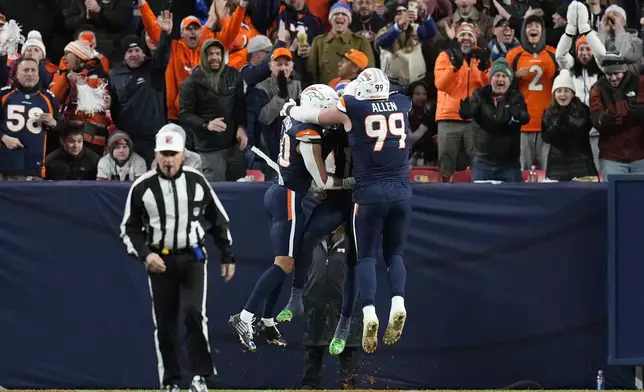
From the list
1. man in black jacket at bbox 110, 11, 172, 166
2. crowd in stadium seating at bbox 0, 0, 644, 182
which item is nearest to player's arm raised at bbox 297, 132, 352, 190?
crowd in stadium seating at bbox 0, 0, 644, 182

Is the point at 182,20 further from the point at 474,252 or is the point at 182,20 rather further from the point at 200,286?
the point at 200,286

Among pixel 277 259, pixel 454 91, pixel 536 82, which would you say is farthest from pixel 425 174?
pixel 277 259

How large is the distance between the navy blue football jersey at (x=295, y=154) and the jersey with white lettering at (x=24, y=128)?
10.7 feet

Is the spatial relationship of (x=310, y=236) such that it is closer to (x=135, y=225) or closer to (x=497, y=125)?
(x=135, y=225)

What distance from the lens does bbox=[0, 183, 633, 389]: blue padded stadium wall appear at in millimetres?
14352

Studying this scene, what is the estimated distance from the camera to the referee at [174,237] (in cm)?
1127

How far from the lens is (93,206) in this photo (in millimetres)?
14406

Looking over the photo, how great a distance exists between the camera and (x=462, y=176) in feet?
51.8

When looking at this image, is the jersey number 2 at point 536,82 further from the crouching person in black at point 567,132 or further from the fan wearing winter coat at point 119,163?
the fan wearing winter coat at point 119,163

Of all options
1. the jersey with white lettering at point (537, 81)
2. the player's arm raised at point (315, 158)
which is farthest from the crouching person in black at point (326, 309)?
the jersey with white lettering at point (537, 81)

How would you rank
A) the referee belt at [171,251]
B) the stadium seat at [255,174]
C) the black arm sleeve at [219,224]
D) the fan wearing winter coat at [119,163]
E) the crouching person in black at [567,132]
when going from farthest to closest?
1. the stadium seat at [255,174]
2. the fan wearing winter coat at [119,163]
3. the crouching person in black at [567,132]
4. the black arm sleeve at [219,224]
5. the referee belt at [171,251]

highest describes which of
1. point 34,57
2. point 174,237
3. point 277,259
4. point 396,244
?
point 34,57

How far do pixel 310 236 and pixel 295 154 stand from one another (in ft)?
2.57

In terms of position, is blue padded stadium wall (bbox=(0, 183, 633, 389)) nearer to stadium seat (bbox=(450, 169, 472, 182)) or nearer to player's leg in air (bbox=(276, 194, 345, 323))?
player's leg in air (bbox=(276, 194, 345, 323))
